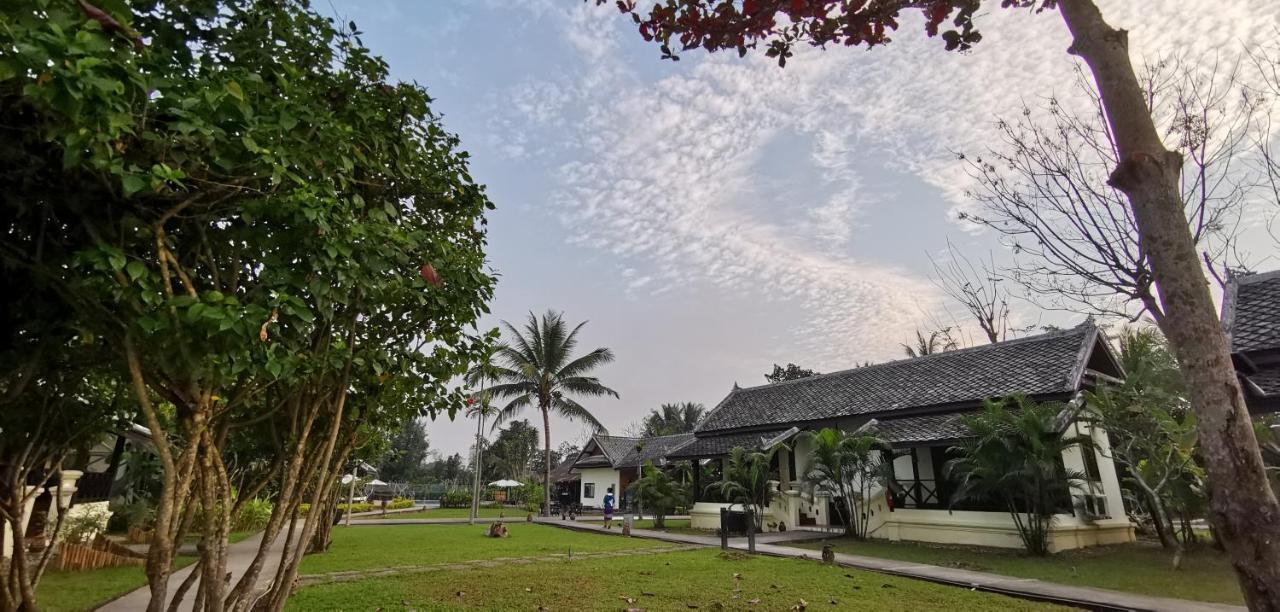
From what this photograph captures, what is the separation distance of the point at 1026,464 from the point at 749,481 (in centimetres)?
749

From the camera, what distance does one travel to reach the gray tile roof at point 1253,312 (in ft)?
22.2

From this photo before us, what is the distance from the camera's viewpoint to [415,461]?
6438 cm

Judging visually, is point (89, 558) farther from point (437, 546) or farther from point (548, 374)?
point (548, 374)

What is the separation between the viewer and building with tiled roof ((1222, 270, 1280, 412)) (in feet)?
19.2

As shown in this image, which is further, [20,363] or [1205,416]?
[20,363]

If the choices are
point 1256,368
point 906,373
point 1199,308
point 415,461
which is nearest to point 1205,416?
point 1199,308

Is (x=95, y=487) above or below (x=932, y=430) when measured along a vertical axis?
below

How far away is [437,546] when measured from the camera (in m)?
14.6

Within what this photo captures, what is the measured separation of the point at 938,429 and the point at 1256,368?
28.1 feet

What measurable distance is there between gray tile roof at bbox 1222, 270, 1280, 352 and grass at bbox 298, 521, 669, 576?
1169cm

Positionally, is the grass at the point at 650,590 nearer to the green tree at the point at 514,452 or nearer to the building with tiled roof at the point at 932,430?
the building with tiled roof at the point at 932,430

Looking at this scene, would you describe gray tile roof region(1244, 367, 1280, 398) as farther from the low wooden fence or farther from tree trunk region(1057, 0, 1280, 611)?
the low wooden fence

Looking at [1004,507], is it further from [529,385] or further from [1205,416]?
[529,385]

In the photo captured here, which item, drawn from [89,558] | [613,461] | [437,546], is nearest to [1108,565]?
[437,546]
